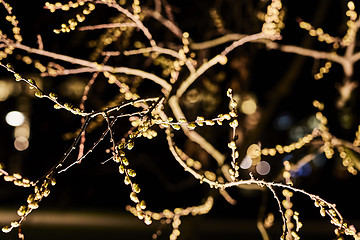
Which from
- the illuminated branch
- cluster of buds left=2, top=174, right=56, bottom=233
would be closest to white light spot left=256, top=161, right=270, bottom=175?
the illuminated branch

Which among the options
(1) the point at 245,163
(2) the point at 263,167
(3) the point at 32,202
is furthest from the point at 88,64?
(2) the point at 263,167

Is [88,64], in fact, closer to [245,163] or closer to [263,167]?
[245,163]

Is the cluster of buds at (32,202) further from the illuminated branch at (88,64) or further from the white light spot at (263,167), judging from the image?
the white light spot at (263,167)

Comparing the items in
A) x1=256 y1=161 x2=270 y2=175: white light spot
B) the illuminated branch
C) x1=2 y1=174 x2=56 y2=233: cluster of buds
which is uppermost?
x1=256 y1=161 x2=270 y2=175: white light spot

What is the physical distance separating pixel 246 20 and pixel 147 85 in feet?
11.9

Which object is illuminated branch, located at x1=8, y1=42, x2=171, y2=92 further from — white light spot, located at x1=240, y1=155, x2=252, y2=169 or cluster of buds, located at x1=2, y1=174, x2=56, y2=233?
white light spot, located at x1=240, y1=155, x2=252, y2=169

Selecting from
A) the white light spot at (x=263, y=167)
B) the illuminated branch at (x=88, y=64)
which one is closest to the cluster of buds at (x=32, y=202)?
the illuminated branch at (x=88, y=64)

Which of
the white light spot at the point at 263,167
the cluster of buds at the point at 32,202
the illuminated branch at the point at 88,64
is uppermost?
the white light spot at the point at 263,167

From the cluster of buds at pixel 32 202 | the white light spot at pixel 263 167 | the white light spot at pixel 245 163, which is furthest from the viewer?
the white light spot at pixel 263 167

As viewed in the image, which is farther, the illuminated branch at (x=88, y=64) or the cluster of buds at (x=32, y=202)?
the illuminated branch at (x=88, y=64)

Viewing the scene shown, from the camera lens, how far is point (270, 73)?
342 inches

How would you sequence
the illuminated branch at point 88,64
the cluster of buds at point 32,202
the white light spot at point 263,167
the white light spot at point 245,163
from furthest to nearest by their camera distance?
the white light spot at point 263,167
the white light spot at point 245,163
the illuminated branch at point 88,64
the cluster of buds at point 32,202

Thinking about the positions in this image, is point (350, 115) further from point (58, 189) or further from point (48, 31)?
point (58, 189)

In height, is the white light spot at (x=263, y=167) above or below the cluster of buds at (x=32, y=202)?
above
